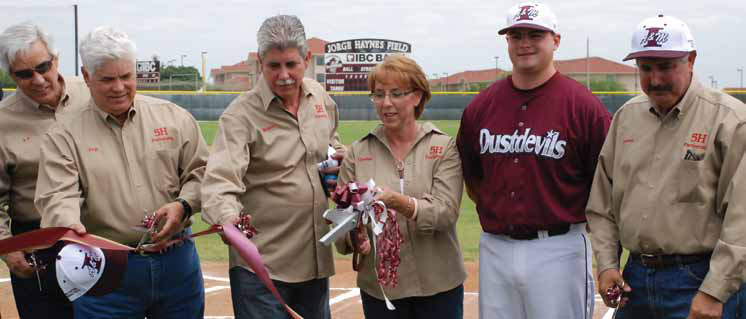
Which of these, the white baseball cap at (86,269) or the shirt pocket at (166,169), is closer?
the white baseball cap at (86,269)

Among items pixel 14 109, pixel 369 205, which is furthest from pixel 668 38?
pixel 14 109

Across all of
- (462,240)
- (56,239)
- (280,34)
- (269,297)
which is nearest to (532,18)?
(280,34)

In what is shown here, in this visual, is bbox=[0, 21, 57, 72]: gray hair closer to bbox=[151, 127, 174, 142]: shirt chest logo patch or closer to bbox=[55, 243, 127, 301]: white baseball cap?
bbox=[151, 127, 174, 142]: shirt chest logo patch

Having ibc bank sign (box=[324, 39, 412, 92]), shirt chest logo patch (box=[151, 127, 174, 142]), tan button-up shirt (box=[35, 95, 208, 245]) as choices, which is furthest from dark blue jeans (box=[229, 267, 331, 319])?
ibc bank sign (box=[324, 39, 412, 92])

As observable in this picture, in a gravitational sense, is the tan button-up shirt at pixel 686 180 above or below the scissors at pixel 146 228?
above

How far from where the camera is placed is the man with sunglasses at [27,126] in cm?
461

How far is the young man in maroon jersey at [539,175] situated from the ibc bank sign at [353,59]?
43.9 meters

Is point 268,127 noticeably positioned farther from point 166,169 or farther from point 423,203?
point 423,203

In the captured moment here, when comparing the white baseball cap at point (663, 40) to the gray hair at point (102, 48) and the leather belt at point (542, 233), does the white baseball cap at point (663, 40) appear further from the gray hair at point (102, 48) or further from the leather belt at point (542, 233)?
the gray hair at point (102, 48)

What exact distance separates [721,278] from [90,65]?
2924 mm

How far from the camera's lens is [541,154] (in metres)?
4.18

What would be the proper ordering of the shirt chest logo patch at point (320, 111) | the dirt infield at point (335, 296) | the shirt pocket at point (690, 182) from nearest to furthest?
the shirt pocket at point (690, 182)
the shirt chest logo patch at point (320, 111)
the dirt infield at point (335, 296)

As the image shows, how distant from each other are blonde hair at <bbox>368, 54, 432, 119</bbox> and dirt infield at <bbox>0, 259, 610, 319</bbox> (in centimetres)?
308

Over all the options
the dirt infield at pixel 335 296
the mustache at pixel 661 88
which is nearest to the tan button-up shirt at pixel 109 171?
the mustache at pixel 661 88
